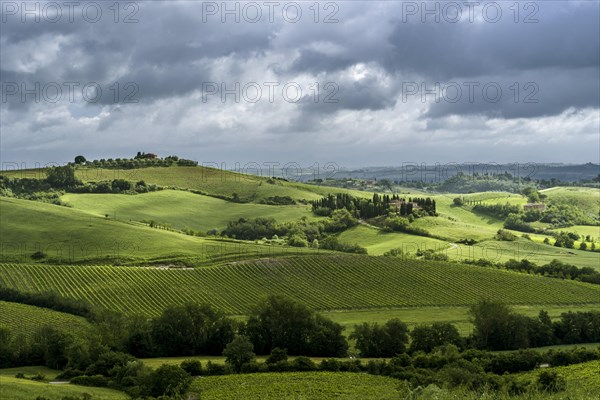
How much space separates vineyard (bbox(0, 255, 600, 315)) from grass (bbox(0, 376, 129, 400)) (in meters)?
41.1

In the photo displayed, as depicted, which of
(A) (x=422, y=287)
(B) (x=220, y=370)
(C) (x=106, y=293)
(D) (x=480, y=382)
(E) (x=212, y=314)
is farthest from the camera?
(A) (x=422, y=287)

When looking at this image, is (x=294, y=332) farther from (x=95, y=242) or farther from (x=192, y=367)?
(x=95, y=242)

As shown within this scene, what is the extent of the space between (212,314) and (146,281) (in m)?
35.6

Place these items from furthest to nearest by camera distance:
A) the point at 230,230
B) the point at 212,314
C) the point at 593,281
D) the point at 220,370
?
the point at 230,230 → the point at 593,281 → the point at 212,314 → the point at 220,370

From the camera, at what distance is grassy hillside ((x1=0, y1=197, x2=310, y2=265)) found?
13150 centimetres

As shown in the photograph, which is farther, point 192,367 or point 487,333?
point 487,333

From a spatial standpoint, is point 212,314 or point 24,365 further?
point 212,314

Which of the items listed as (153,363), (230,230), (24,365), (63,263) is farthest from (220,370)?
(230,230)

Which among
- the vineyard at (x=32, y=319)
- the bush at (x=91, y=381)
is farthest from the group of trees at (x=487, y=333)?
the vineyard at (x=32, y=319)

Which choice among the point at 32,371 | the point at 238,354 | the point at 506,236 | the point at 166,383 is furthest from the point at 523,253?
the point at 32,371

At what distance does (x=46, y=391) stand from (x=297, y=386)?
73.1ft

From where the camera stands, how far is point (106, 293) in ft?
359

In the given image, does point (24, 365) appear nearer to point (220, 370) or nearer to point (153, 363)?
point (153, 363)

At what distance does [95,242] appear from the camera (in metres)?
141
